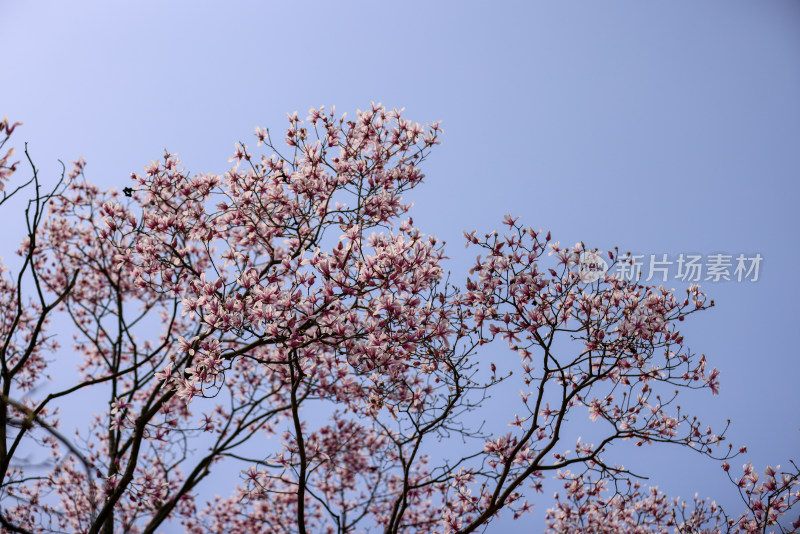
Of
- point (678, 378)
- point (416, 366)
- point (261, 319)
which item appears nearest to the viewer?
point (261, 319)

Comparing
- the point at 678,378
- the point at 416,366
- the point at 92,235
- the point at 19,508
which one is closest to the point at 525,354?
the point at 416,366


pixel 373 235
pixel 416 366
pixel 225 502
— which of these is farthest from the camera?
pixel 225 502

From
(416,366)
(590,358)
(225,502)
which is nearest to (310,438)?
(225,502)

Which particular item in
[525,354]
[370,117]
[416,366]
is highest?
[370,117]

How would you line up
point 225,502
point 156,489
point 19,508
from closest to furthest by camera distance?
point 156,489 → point 19,508 → point 225,502

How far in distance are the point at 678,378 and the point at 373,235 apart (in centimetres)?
296

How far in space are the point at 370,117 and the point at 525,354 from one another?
2.45 meters

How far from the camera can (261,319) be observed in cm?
418

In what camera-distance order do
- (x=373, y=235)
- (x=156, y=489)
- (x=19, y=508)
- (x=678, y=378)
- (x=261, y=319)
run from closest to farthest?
(x=261, y=319), (x=373, y=235), (x=678, y=378), (x=156, y=489), (x=19, y=508)

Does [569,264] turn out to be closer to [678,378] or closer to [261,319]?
[678,378]

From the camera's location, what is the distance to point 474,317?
16.8 ft

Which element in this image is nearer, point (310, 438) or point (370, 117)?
point (370, 117)

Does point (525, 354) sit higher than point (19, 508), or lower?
higher

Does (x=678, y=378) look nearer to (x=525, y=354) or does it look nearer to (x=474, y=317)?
(x=525, y=354)
